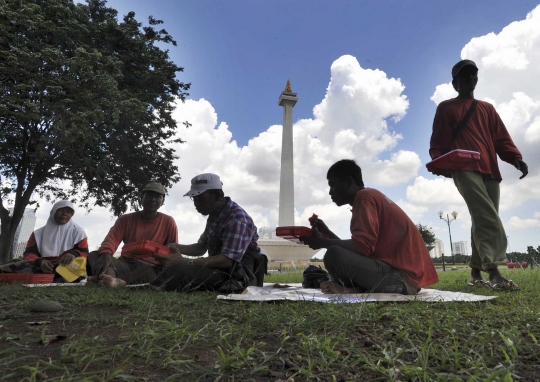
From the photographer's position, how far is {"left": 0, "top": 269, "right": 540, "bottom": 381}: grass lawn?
1.26 metres

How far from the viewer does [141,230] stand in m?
5.07

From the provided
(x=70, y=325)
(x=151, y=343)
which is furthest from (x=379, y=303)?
(x=70, y=325)

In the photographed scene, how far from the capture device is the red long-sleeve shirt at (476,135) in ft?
13.6

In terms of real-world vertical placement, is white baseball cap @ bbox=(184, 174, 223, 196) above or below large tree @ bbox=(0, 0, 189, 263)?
below

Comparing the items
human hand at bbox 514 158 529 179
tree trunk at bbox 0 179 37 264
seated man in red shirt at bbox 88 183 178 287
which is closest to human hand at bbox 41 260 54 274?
seated man in red shirt at bbox 88 183 178 287

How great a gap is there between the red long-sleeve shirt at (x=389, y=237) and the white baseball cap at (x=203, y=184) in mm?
1351

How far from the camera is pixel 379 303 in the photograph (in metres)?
2.66

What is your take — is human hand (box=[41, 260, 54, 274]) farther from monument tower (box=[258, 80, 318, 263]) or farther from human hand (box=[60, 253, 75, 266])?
monument tower (box=[258, 80, 318, 263])

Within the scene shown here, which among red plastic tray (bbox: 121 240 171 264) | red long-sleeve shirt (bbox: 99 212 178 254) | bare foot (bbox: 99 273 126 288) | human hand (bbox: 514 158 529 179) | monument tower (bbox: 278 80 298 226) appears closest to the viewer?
red plastic tray (bbox: 121 240 171 264)

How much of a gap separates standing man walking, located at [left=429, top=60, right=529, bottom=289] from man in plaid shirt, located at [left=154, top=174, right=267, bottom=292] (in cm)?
219

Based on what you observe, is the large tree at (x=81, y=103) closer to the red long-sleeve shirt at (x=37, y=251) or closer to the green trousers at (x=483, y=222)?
A: the red long-sleeve shirt at (x=37, y=251)

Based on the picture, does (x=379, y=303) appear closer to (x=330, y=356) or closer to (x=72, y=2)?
(x=330, y=356)

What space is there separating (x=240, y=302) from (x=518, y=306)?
1818 mm

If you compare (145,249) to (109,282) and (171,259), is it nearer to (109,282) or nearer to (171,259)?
(171,259)
